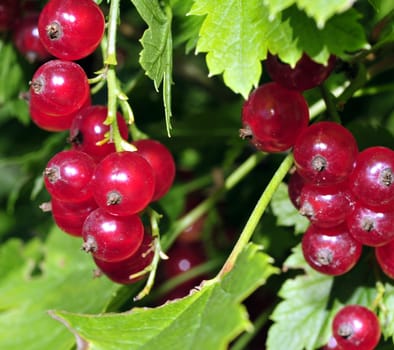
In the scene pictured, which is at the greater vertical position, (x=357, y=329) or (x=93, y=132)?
(x=93, y=132)

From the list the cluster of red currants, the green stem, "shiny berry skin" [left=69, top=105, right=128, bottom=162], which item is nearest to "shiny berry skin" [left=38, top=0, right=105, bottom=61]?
the cluster of red currants

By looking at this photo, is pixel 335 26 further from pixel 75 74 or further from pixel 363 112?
pixel 363 112

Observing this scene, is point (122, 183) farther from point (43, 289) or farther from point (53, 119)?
point (43, 289)

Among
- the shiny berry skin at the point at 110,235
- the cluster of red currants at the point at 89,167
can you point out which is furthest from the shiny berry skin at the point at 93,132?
the shiny berry skin at the point at 110,235

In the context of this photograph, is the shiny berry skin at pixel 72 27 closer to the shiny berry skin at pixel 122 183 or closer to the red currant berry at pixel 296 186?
the shiny berry skin at pixel 122 183

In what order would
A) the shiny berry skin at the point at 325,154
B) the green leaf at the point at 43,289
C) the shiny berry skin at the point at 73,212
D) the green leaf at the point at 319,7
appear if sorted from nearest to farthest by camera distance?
the green leaf at the point at 319,7
the shiny berry skin at the point at 325,154
the shiny berry skin at the point at 73,212
the green leaf at the point at 43,289

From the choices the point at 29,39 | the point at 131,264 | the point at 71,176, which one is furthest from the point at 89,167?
the point at 29,39

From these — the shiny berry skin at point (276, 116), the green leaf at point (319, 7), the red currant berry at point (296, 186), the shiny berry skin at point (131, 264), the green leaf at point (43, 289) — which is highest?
the green leaf at point (319, 7)
